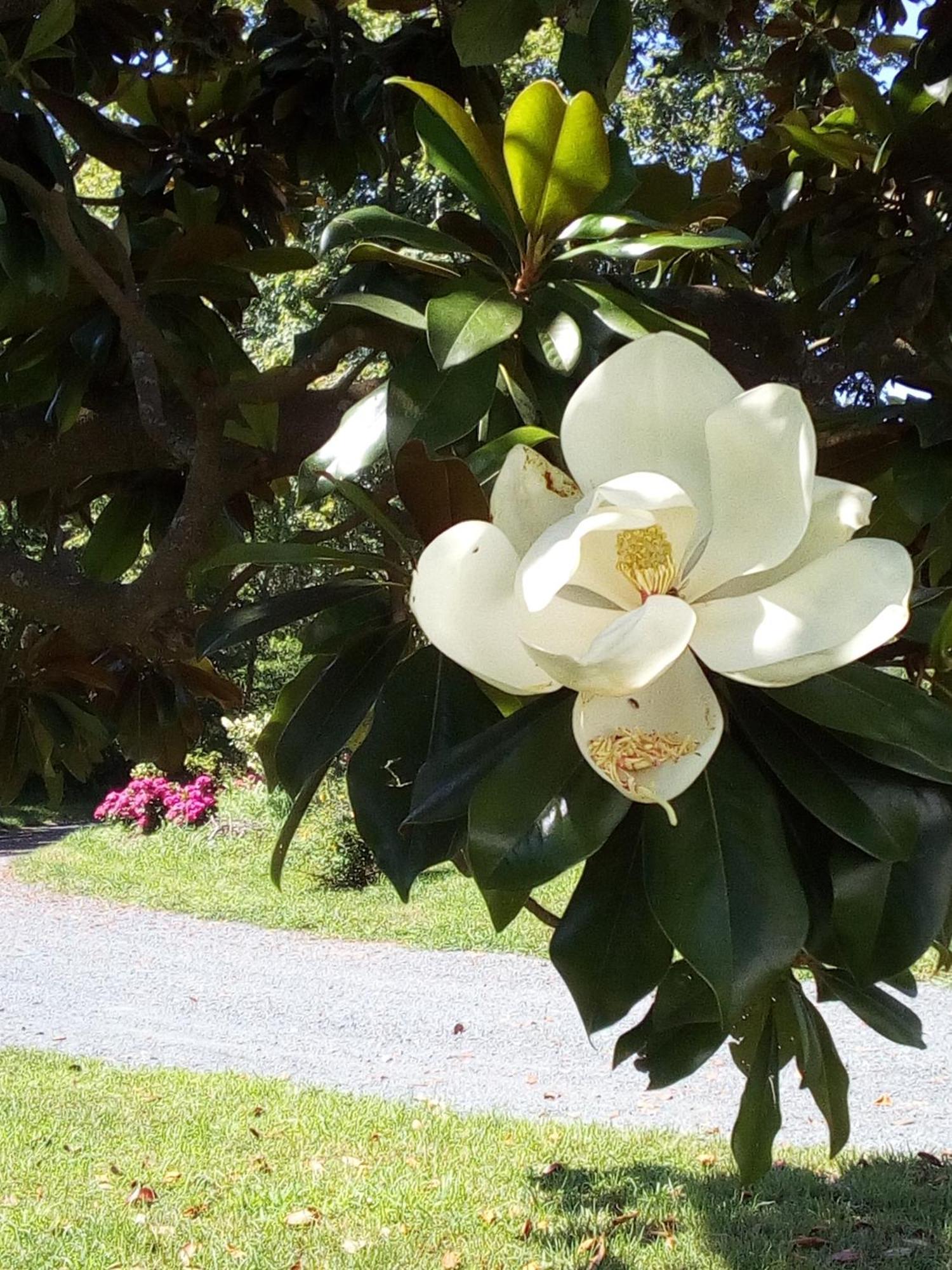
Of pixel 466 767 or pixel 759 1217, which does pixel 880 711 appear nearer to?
pixel 466 767

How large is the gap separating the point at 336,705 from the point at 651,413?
384 mm

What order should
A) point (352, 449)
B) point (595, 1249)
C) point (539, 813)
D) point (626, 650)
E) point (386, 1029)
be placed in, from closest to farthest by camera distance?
point (626, 650) < point (539, 813) < point (352, 449) < point (595, 1249) < point (386, 1029)

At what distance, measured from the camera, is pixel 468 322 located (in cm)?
85

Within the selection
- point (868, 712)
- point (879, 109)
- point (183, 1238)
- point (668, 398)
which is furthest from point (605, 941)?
point (183, 1238)

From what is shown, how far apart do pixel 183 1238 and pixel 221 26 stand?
141 inches

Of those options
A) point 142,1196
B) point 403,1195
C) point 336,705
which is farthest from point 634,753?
point 142,1196

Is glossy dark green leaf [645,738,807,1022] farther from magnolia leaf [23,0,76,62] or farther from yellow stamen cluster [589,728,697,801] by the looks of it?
magnolia leaf [23,0,76,62]

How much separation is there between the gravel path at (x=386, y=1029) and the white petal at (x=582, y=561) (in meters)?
5.10

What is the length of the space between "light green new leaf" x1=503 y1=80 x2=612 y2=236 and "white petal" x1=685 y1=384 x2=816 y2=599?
334 mm

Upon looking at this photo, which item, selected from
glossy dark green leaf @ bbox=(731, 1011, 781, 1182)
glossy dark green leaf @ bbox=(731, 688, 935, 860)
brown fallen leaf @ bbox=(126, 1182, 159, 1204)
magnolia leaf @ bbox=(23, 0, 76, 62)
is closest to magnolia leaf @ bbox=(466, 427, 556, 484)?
glossy dark green leaf @ bbox=(731, 688, 935, 860)

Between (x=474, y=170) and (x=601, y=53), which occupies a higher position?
(x=601, y=53)

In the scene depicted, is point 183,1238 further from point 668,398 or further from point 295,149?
point 668,398

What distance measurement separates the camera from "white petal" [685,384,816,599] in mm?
613

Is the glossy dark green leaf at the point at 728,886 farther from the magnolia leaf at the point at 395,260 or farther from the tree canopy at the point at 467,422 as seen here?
the magnolia leaf at the point at 395,260
